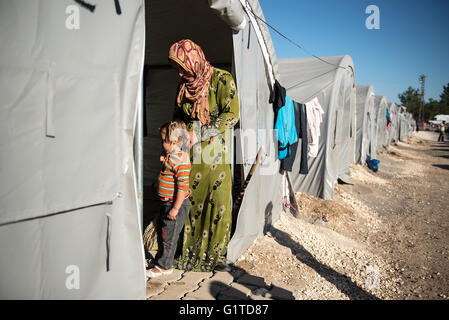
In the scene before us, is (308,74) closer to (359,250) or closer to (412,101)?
(359,250)

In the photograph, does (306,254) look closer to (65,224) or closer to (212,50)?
(65,224)

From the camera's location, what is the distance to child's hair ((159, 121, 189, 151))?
2.63m

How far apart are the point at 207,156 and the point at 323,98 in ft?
14.9

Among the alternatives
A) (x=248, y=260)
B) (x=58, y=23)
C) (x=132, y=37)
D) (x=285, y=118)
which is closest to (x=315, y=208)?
(x=285, y=118)

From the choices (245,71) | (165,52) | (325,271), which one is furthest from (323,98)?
(325,271)

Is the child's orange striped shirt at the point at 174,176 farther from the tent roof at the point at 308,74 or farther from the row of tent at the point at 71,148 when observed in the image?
the tent roof at the point at 308,74

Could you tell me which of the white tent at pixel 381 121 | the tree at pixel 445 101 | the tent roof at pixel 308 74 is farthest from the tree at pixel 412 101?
the tent roof at pixel 308 74

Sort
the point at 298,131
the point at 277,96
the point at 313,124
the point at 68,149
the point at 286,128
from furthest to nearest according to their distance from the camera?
1. the point at 313,124
2. the point at 298,131
3. the point at 286,128
4. the point at 277,96
5. the point at 68,149

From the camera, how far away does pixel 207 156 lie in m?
2.89

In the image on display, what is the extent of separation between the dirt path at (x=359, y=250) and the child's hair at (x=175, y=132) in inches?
57.2

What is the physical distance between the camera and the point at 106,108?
6.18 feet

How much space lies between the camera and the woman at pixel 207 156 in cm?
282

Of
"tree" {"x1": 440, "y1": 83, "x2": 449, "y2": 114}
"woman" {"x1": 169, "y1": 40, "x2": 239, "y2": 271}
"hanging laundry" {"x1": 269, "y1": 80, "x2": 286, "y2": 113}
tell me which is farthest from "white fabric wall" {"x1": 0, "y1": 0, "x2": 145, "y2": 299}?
"tree" {"x1": 440, "y1": 83, "x2": 449, "y2": 114}

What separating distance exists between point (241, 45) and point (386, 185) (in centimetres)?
758
